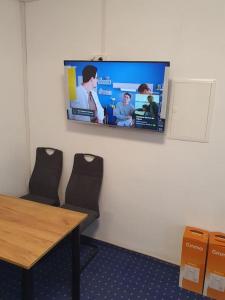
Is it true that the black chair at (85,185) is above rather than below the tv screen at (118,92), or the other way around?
below

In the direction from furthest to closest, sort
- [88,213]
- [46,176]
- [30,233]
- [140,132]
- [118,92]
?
1. [46,176]
2. [88,213]
3. [140,132]
4. [118,92]
5. [30,233]

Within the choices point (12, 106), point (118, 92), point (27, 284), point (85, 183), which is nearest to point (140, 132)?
point (118, 92)

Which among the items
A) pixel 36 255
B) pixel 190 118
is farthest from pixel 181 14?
pixel 36 255

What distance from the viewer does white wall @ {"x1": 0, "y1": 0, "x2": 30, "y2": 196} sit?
2.84 m

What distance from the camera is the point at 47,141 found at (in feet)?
10.5

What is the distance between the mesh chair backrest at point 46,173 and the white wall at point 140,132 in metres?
0.11

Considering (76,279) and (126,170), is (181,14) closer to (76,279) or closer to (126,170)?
(126,170)

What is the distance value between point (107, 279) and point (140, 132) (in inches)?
56.1

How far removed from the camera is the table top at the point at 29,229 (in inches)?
63.6

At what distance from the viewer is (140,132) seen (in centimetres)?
263

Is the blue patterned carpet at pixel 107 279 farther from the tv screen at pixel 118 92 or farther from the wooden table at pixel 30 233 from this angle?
the tv screen at pixel 118 92

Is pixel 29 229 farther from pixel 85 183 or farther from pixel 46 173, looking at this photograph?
pixel 46 173

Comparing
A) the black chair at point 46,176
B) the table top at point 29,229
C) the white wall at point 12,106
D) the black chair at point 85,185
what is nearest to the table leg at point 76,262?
the table top at point 29,229

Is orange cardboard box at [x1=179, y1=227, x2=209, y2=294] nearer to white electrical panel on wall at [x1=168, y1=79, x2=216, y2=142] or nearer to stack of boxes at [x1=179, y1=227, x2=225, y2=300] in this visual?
stack of boxes at [x1=179, y1=227, x2=225, y2=300]
